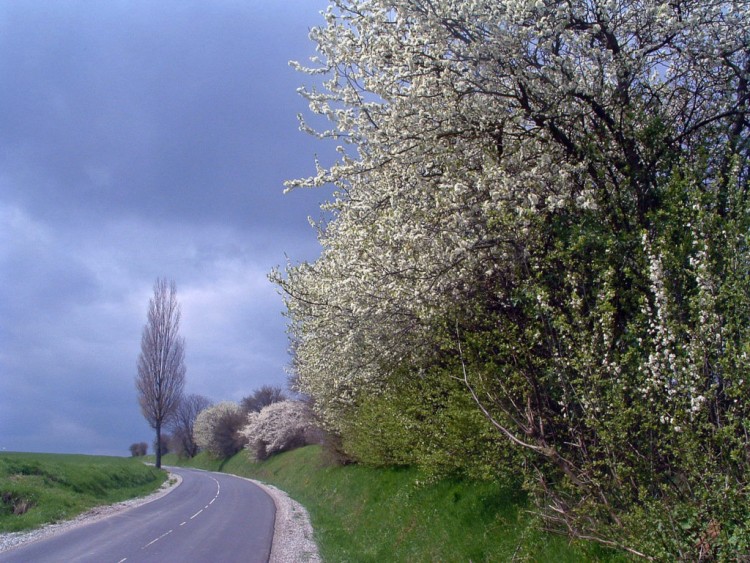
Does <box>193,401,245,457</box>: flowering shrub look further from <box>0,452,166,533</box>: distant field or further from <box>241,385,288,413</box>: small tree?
<box>0,452,166,533</box>: distant field

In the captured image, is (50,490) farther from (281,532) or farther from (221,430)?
(221,430)

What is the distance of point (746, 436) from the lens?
4770 millimetres

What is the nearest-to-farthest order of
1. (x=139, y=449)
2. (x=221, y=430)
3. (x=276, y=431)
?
(x=276, y=431), (x=221, y=430), (x=139, y=449)

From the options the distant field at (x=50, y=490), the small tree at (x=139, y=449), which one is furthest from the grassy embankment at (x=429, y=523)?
the small tree at (x=139, y=449)

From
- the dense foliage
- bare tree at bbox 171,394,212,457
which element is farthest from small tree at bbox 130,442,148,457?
the dense foliage

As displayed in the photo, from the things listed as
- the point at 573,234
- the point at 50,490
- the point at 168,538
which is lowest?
the point at 168,538

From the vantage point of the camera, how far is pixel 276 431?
58781mm

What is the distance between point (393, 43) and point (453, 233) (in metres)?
2.81

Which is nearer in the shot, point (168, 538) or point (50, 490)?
point (168, 538)

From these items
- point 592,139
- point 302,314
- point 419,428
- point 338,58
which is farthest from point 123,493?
point 592,139

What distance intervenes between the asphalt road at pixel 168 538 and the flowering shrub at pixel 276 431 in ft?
98.4

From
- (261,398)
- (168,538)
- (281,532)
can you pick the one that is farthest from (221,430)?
(168,538)

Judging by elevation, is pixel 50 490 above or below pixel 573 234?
below

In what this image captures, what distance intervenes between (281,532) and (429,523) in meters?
7.88
